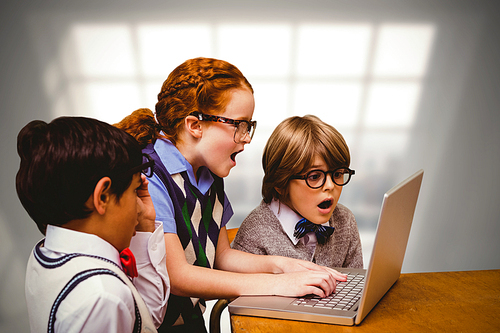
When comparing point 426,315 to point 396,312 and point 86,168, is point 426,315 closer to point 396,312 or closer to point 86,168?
point 396,312

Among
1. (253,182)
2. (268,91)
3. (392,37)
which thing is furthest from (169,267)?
(392,37)

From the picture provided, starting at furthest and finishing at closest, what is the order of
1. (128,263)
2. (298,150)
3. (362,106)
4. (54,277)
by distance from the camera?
(362,106)
(298,150)
(128,263)
(54,277)

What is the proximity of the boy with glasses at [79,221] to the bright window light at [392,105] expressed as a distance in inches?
89.8

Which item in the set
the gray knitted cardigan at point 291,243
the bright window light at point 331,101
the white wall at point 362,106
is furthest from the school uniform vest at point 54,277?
the bright window light at point 331,101

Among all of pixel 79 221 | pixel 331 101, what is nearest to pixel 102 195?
pixel 79 221

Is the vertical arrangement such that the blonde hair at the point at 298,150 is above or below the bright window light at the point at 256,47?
below

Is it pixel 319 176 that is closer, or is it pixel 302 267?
pixel 302 267

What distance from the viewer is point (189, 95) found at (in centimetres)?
114

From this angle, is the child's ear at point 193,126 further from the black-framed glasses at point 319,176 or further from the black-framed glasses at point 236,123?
the black-framed glasses at point 319,176

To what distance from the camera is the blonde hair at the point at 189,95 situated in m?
1.13

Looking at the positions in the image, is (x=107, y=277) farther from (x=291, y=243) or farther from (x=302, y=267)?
(x=291, y=243)

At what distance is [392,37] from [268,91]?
3.14 ft

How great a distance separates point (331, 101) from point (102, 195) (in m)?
2.18

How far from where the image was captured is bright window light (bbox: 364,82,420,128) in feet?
8.91
